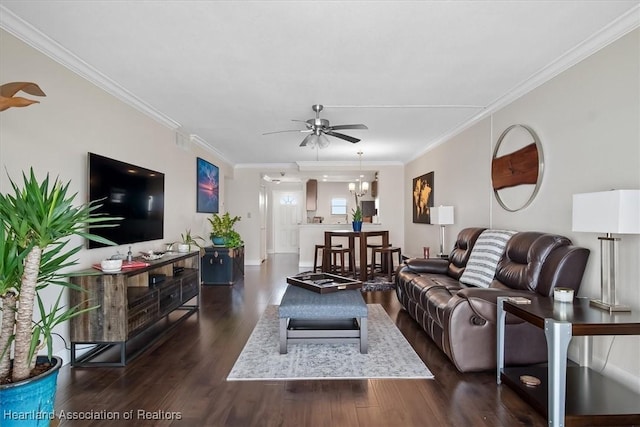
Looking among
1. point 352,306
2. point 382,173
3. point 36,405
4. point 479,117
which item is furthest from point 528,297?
point 382,173

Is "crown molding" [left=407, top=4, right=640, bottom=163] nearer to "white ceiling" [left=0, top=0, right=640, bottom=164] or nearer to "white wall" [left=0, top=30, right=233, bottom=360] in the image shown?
"white ceiling" [left=0, top=0, right=640, bottom=164]

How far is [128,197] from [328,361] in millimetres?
2556

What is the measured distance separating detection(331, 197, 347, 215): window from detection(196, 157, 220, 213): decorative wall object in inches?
201

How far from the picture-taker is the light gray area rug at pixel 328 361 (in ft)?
8.29

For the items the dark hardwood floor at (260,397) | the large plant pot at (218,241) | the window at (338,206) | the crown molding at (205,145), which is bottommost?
the dark hardwood floor at (260,397)

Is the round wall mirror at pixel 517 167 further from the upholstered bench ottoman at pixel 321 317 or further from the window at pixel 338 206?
the window at pixel 338 206

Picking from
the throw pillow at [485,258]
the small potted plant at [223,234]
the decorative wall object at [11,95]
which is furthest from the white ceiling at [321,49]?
the small potted plant at [223,234]

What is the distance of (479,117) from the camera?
426 cm

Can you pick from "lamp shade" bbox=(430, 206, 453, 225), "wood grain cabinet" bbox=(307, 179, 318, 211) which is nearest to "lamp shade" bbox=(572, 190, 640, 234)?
"lamp shade" bbox=(430, 206, 453, 225)

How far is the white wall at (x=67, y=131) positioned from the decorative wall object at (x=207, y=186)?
120 centimetres

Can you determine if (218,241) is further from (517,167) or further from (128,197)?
(517,167)

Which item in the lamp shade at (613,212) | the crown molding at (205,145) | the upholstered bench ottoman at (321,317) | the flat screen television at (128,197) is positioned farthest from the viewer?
the crown molding at (205,145)

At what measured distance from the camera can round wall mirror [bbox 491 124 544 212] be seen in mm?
3238

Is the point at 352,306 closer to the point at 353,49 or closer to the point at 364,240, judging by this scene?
the point at 353,49
